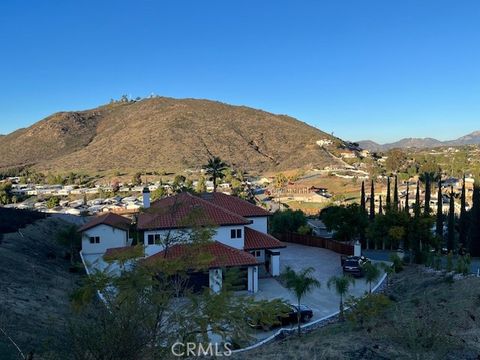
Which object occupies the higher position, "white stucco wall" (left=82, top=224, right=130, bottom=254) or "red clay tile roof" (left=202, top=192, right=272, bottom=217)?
"red clay tile roof" (left=202, top=192, right=272, bottom=217)

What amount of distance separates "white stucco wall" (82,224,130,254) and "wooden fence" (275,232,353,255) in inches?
617

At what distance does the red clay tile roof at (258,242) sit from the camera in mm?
27781

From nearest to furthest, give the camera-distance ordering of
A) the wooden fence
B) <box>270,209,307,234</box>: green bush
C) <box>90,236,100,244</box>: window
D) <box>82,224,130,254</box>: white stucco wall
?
<box>82,224,130,254</box>: white stucco wall
<box>90,236,100,244</box>: window
the wooden fence
<box>270,209,307,234</box>: green bush

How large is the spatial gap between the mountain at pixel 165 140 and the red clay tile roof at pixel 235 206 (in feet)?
285

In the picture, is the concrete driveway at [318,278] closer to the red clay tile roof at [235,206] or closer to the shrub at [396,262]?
the shrub at [396,262]

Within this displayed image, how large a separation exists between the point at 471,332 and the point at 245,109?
18115cm

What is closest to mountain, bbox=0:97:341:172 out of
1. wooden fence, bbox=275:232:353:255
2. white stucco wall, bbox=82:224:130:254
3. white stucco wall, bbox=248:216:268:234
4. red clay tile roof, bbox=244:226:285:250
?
wooden fence, bbox=275:232:353:255

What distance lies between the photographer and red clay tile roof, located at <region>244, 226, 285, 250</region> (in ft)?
91.1

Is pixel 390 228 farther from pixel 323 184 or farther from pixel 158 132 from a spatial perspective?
pixel 158 132

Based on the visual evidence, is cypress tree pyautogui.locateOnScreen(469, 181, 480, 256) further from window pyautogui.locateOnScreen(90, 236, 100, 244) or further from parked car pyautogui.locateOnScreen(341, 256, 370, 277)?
Result: window pyautogui.locateOnScreen(90, 236, 100, 244)

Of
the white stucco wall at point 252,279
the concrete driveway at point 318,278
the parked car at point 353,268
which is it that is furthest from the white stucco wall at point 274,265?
the parked car at point 353,268

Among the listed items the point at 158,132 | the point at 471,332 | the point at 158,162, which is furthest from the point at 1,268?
the point at 158,132

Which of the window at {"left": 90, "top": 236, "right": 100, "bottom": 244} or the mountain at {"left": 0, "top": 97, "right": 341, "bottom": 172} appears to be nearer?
the window at {"left": 90, "top": 236, "right": 100, "bottom": 244}

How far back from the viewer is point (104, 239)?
33750mm
